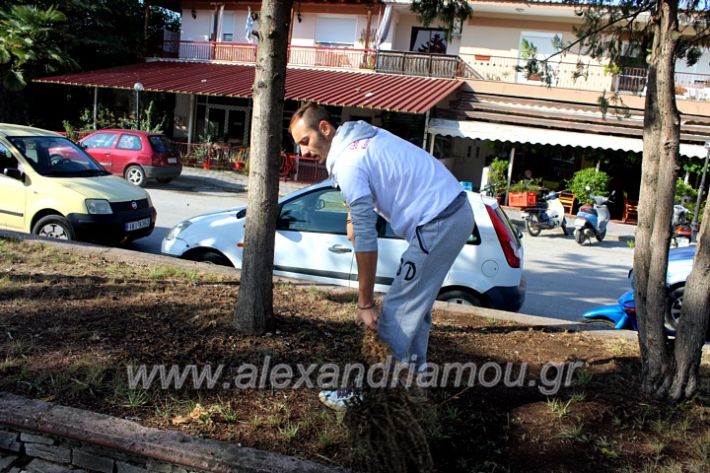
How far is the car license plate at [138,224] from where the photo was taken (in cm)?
863

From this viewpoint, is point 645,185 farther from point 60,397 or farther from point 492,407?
point 60,397

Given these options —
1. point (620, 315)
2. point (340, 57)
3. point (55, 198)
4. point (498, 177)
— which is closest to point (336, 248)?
point (620, 315)

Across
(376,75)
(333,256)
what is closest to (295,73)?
(376,75)

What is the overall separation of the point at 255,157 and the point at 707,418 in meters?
3.22

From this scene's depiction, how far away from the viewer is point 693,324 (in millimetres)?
3654

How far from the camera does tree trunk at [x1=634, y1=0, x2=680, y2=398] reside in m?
3.74

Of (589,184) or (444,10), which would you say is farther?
(589,184)

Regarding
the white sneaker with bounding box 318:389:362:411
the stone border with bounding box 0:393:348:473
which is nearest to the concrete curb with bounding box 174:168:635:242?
the white sneaker with bounding box 318:389:362:411

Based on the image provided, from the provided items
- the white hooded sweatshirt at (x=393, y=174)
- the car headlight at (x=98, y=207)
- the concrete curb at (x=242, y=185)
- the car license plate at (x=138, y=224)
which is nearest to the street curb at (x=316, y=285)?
the car headlight at (x=98, y=207)

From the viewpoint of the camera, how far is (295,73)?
26.2m

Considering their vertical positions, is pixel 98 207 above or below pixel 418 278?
below

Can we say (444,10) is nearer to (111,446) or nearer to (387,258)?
(387,258)

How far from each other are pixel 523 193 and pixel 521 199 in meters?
0.22

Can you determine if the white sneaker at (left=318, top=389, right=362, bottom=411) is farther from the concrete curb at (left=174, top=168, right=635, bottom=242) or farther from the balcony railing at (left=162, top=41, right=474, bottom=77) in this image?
the balcony railing at (left=162, top=41, right=474, bottom=77)
